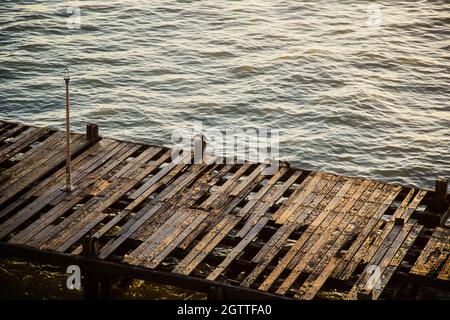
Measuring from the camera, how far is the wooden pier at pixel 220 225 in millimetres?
15492

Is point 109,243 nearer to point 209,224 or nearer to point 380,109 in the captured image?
point 209,224

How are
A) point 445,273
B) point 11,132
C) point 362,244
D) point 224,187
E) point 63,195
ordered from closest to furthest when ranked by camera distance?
1. point 445,273
2. point 362,244
3. point 63,195
4. point 224,187
5. point 11,132

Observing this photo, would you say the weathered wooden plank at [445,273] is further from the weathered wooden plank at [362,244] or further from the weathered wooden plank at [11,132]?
the weathered wooden plank at [11,132]

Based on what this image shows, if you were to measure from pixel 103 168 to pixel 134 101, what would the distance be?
10838mm

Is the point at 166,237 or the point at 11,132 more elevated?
the point at 11,132

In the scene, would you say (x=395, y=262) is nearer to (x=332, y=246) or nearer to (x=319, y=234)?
(x=332, y=246)

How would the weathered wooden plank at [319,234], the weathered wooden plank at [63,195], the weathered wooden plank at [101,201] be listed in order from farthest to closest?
the weathered wooden plank at [63,195]
the weathered wooden plank at [101,201]
the weathered wooden plank at [319,234]

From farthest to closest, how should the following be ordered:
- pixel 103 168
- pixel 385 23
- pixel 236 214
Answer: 1. pixel 385 23
2. pixel 103 168
3. pixel 236 214

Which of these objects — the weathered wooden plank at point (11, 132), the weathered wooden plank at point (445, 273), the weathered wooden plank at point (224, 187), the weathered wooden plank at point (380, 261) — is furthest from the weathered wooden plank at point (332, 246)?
the weathered wooden plank at point (11, 132)

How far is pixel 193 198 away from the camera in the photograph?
17906 millimetres

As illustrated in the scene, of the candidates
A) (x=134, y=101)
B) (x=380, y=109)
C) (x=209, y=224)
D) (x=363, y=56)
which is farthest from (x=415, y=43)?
(x=209, y=224)

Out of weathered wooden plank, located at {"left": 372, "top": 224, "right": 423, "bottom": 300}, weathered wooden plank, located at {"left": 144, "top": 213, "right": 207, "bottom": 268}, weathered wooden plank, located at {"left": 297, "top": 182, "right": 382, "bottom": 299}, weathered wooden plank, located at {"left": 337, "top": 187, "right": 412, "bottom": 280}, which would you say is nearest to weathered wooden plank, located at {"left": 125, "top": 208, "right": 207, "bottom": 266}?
weathered wooden plank, located at {"left": 144, "top": 213, "right": 207, "bottom": 268}

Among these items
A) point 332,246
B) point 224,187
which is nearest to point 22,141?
point 224,187

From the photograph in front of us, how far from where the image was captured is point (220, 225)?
16.9 metres
